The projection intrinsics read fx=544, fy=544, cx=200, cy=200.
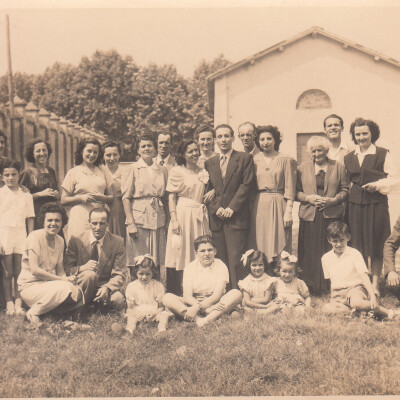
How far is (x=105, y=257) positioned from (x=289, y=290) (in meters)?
1.85

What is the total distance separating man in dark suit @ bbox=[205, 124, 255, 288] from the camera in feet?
18.1

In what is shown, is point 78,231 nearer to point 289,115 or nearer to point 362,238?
point 362,238

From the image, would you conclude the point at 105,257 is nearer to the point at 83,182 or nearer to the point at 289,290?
the point at 83,182

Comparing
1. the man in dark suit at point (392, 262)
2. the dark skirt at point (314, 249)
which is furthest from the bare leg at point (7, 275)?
the man in dark suit at point (392, 262)

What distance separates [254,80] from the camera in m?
13.1

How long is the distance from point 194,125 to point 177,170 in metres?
20.5

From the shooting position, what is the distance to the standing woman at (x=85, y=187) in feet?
18.3

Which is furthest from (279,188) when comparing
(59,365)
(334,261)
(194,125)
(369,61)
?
(194,125)

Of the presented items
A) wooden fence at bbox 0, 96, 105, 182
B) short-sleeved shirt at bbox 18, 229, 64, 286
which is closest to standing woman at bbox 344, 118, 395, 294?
short-sleeved shirt at bbox 18, 229, 64, 286

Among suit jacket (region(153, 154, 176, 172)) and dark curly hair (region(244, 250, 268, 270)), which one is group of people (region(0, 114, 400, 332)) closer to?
dark curly hair (region(244, 250, 268, 270))

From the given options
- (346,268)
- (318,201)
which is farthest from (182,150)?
(346,268)

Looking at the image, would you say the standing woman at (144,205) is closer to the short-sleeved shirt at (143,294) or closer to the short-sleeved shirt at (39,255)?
the short-sleeved shirt at (143,294)

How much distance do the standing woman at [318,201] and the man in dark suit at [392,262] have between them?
0.59m

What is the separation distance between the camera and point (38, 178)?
5.70 meters
